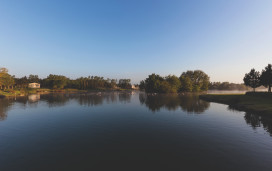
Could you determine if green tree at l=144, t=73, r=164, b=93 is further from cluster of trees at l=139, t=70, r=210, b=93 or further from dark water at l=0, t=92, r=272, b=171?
dark water at l=0, t=92, r=272, b=171

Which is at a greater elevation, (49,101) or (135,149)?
(49,101)

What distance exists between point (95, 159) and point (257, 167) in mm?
15682

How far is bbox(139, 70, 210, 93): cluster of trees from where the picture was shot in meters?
144

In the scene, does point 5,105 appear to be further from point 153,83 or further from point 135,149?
point 153,83

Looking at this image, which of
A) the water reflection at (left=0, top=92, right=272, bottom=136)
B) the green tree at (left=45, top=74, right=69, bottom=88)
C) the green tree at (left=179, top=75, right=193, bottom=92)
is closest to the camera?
the water reflection at (left=0, top=92, right=272, bottom=136)

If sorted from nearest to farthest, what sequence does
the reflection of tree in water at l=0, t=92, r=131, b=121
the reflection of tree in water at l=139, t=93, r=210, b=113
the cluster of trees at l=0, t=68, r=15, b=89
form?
the reflection of tree in water at l=139, t=93, r=210, b=113 → the reflection of tree in water at l=0, t=92, r=131, b=121 → the cluster of trees at l=0, t=68, r=15, b=89

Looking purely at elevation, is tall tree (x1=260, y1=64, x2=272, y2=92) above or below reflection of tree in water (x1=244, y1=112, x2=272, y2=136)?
above

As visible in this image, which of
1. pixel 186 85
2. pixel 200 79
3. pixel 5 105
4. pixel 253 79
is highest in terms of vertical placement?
pixel 200 79

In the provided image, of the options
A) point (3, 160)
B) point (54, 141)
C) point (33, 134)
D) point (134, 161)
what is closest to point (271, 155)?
point (134, 161)

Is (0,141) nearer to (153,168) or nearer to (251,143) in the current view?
(153,168)

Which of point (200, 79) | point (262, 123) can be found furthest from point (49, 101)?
point (200, 79)

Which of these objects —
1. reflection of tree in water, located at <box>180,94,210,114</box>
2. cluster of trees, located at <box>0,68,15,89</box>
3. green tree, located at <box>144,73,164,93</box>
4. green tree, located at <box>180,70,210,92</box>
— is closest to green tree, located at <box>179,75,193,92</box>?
green tree, located at <box>180,70,210,92</box>

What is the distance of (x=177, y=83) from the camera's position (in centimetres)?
14750

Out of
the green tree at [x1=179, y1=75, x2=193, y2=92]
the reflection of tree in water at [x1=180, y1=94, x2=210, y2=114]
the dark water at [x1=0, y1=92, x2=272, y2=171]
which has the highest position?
the green tree at [x1=179, y1=75, x2=193, y2=92]
